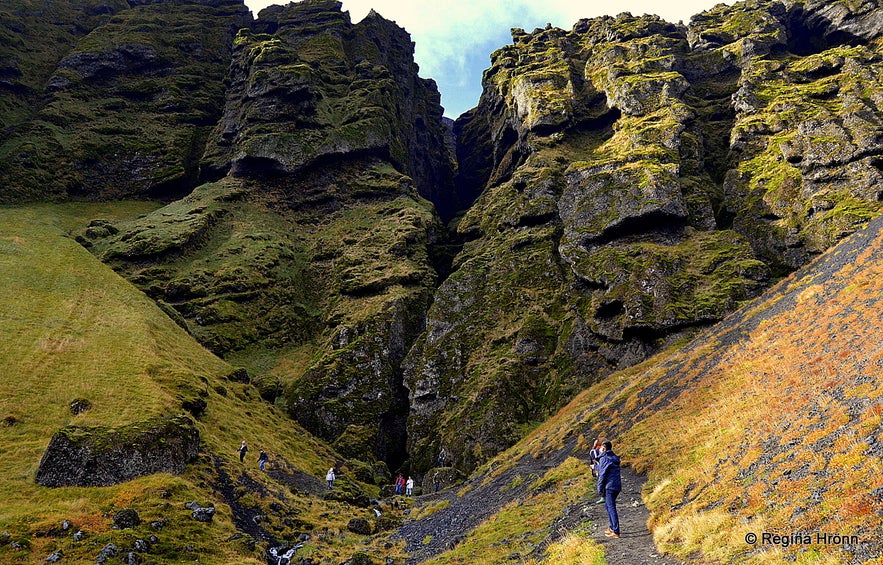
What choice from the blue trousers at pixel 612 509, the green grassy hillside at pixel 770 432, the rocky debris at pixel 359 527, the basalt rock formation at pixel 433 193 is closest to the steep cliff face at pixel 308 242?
the basalt rock formation at pixel 433 193

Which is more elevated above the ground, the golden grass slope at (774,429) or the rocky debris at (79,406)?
the rocky debris at (79,406)

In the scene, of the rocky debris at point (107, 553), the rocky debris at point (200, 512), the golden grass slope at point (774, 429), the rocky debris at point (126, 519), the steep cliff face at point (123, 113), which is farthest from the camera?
the steep cliff face at point (123, 113)

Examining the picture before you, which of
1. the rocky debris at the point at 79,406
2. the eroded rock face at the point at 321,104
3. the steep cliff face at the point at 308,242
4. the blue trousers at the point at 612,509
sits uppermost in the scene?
the eroded rock face at the point at 321,104

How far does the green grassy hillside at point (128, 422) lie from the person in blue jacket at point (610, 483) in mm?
19677

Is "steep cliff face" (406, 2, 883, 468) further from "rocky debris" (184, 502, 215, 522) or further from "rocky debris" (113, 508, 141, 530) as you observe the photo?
"rocky debris" (113, 508, 141, 530)

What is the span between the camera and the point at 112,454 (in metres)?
30.1

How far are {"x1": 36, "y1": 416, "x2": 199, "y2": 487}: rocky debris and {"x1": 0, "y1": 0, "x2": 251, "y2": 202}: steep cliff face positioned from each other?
97657 mm

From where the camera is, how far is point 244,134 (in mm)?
114500

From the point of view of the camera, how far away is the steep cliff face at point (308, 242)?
223 ft

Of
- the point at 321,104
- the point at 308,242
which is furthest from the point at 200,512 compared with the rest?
the point at 321,104

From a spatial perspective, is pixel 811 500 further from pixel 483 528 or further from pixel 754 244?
pixel 754 244

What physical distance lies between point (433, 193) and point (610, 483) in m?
149

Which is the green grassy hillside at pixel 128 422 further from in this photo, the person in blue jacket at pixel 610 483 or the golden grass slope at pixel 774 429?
the golden grass slope at pixel 774 429

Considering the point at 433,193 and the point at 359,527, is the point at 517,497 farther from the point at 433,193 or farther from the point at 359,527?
the point at 433,193
